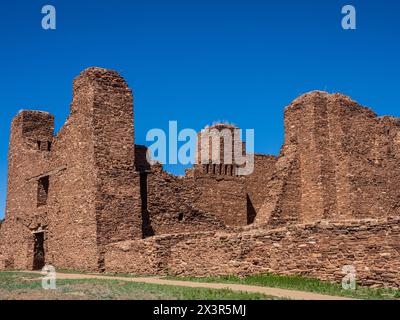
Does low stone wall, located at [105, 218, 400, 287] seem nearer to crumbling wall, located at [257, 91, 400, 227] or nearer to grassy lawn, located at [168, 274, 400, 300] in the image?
grassy lawn, located at [168, 274, 400, 300]

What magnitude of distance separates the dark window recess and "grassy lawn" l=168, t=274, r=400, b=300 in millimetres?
11438

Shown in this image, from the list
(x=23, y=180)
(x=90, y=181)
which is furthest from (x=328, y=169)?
(x=23, y=180)

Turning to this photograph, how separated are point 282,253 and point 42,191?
1418cm

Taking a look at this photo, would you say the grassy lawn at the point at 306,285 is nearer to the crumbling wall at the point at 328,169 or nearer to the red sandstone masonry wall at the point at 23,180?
the crumbling wall at the point at 328,169

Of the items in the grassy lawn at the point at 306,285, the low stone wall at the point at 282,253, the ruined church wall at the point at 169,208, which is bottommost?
the grassy lawn at the point at 306,285

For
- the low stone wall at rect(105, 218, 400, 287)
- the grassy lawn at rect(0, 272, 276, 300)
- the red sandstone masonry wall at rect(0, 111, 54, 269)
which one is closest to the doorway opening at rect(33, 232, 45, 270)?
the red sandstone masonry wall at rect(0, 111, 54, 269)

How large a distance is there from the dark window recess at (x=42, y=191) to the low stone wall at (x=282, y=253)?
687cm

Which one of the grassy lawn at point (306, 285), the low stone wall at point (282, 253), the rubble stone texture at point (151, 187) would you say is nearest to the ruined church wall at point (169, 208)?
the rubble stone texture at point (151, 187)

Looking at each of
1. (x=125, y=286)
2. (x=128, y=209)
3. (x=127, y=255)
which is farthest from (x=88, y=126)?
(x=125, y=286)

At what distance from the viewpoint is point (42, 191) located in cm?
2733

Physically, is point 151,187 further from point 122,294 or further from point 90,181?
point 122,294

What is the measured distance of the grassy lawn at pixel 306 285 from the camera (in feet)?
42.0

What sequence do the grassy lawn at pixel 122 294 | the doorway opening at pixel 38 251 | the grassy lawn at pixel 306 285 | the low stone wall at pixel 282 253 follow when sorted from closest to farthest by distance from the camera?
the grassy lawn at pixel 122 294, the grassy lawn at pixel 306 285, the low stone wall at pixel 282 253, the doorway opening at pixel 38 251

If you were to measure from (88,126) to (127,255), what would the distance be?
5.23 meters
